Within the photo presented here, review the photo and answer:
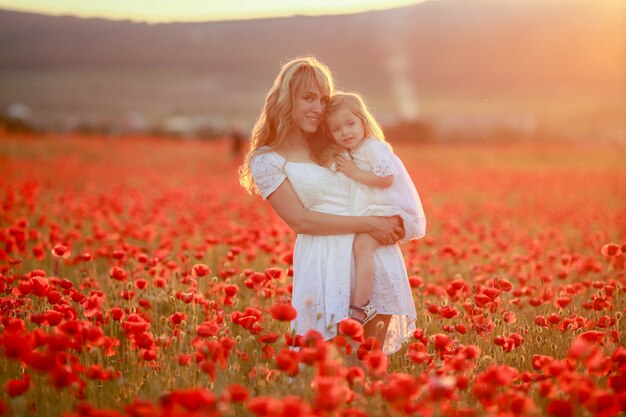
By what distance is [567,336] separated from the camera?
406 cm

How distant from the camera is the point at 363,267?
3742 millimetres

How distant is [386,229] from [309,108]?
2.61ft

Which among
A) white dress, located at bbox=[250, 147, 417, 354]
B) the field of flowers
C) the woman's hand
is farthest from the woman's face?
the field of flowers

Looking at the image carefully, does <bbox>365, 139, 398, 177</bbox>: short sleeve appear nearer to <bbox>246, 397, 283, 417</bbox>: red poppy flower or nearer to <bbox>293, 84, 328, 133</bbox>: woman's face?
<bbox>293, 84, 328, 133</bbox>: woman's face

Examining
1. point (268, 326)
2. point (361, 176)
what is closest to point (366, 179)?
point (361, 176)

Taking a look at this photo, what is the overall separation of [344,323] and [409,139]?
3017 cm

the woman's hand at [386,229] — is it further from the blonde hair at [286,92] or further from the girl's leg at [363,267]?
the blonde hair at [286,92]

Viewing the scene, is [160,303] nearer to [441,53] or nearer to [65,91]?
[65,91]

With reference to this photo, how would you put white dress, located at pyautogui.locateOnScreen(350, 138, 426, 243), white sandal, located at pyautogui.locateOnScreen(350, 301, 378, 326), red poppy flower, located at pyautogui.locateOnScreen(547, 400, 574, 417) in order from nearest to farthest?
red poppy flower, located at pyautogui.locateOnScreen(547, 400, 574, 417), white sandal, located at pyautogui.locateOnScreen(350, 301, 378, 326), white dress, located at pyautogui.locateOnScreen(350, 138, 426, 243)

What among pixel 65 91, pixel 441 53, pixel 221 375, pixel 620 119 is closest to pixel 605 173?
pixel 221 375

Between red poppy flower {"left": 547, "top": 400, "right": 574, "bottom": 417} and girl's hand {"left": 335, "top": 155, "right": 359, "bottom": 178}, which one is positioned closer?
red poppy flower {"left": 547, "top": 400, "right": 574, "bottom": 417}

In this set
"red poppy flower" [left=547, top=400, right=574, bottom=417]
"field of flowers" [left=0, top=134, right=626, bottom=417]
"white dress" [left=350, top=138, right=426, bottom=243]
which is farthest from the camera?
"white dress" [left=350, top=138, right=426, bottom=243]

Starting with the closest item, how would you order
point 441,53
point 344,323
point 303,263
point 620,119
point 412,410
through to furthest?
1. point 412,410
2. point 344,323
3. point 303,263
4. point 620,119
5. point 441,53

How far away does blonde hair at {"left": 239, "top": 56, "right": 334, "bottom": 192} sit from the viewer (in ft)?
12.8
